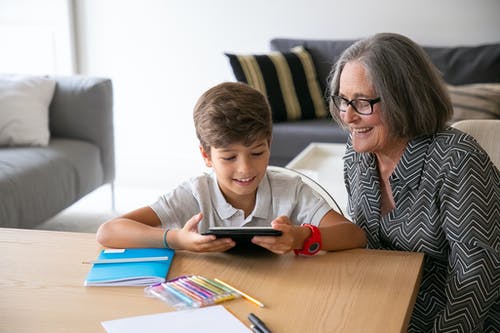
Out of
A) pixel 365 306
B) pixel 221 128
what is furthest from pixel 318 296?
pixel 221 128

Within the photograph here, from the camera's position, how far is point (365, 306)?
1.32 meters

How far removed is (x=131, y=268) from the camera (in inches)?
57.7

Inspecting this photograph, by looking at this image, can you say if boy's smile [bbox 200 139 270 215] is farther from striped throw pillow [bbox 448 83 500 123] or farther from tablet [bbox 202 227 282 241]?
striped throw pillow [bbox 448 83 500 123]

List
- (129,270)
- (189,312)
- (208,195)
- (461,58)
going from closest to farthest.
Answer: (189,312), (129,270), (208,195), (461,58)

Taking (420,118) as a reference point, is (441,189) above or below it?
below

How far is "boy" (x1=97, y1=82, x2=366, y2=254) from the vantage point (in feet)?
5.03

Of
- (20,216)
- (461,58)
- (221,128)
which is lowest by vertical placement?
(20,216)

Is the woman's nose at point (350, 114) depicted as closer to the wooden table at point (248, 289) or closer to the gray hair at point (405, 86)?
the gray hair at point (405, 86)

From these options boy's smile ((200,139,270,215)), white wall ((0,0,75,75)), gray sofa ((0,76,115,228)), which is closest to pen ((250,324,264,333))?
boy's smile ((200,139,270,215))

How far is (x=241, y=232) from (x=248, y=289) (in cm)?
12

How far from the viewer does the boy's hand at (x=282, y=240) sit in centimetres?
149

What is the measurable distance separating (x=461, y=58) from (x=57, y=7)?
2416mm

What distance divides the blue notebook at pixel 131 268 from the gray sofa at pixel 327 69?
97.2 inches

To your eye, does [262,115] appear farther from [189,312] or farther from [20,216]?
[20,216]
